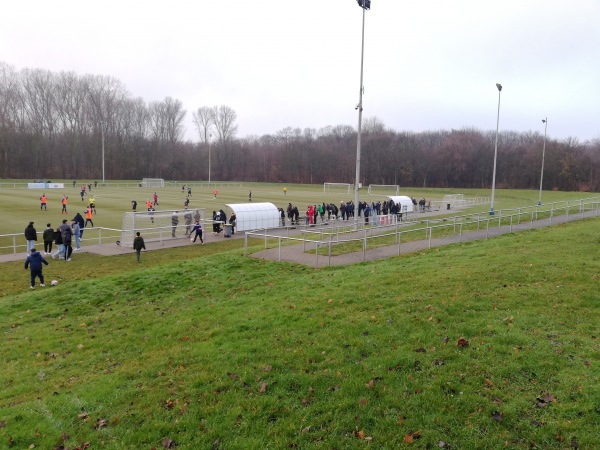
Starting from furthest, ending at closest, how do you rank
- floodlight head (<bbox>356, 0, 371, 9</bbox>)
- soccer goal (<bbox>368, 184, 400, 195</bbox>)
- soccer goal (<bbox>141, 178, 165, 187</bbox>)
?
soccer goal (<bbox>141, 178, 165, 187</bbox>) → soccer goal (<bbox>368, 184, 400, 195</bbox>) → floodlight head (<bbox>356, 0, 371, 9</bbox>)

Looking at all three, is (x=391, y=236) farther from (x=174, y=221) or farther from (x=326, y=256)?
(x=174, y=221)

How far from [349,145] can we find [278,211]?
285 feet

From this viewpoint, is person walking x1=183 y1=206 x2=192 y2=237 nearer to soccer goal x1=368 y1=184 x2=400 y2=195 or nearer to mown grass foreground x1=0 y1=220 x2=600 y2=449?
mown grass foreground x1=0 y1=220 x2=600 y2=449

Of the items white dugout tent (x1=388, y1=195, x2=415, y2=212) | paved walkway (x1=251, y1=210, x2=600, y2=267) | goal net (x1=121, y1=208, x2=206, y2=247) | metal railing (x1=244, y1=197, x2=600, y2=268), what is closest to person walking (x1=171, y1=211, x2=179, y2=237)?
goal net (x1=121, y1=208, x2=206, y2=247)

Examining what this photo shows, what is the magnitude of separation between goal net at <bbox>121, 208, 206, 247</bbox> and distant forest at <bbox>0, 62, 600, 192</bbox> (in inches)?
2915

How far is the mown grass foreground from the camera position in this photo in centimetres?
562

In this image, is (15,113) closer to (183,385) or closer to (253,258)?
(253,258)

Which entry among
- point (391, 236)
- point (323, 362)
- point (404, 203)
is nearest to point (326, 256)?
point (391, 236)

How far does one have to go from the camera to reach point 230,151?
121 meters

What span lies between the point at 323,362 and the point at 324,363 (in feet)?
0.16

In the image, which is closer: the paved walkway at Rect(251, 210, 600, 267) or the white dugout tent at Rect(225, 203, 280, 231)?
the paved walkway at Rect(251, 210, 600, 267)

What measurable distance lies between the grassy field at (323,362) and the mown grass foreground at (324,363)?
26 mm

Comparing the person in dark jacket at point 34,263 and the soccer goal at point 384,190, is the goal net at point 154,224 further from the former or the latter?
the soccer goal at point 384,190

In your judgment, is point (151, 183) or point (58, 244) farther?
point (151, 183)
